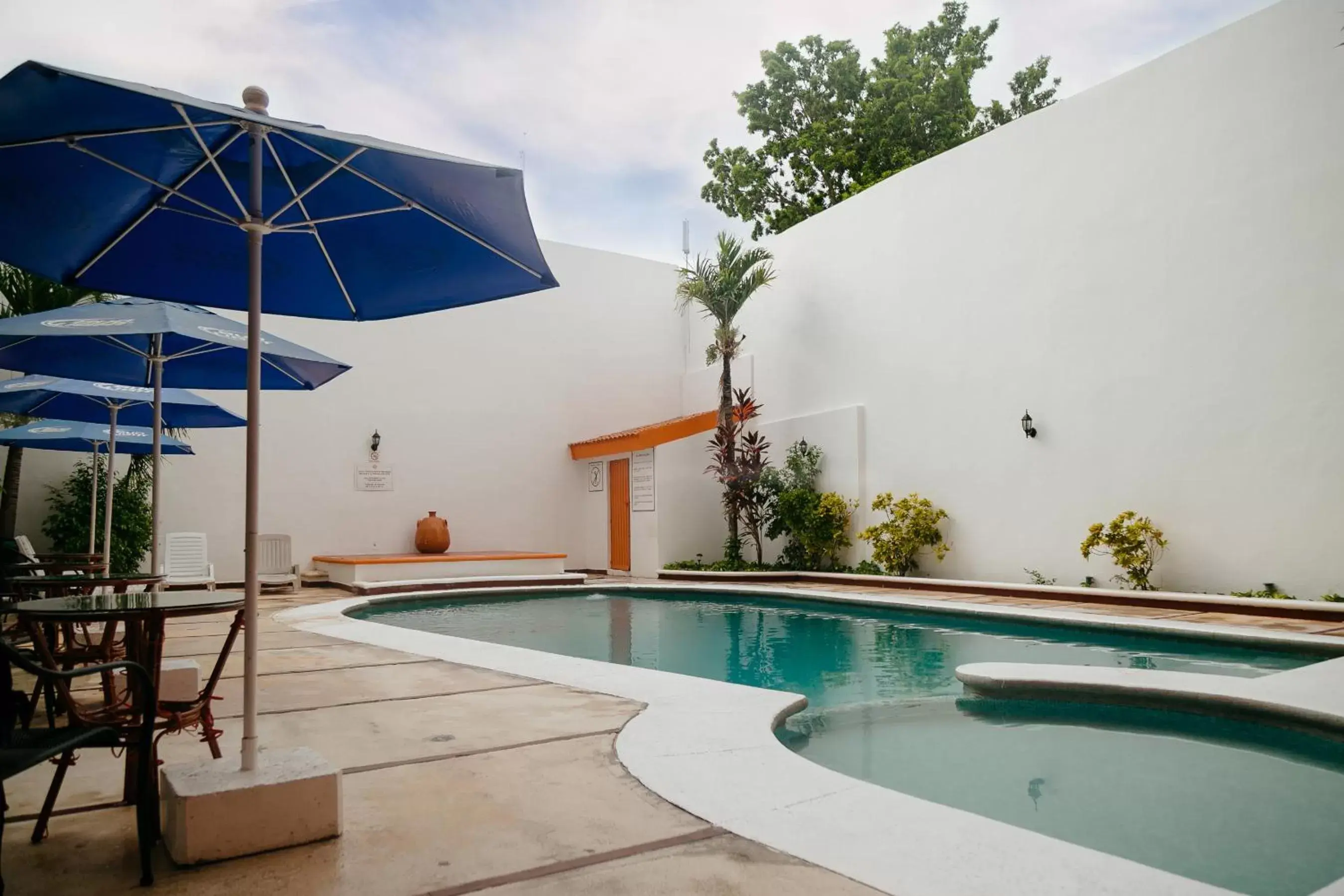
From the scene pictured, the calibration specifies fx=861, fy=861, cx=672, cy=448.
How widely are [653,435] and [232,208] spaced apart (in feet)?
33.5

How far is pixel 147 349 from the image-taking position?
5.39 meters

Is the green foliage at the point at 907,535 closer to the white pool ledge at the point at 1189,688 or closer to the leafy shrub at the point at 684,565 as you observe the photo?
the leafy shrub at the point at 684,565

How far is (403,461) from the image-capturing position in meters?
14.3

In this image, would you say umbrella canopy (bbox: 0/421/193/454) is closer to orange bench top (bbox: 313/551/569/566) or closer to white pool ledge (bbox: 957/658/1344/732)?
orange bench top (bbox: 313/551/569/566)

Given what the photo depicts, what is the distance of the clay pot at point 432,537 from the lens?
13930 mm

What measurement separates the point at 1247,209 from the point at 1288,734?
634 centimetres

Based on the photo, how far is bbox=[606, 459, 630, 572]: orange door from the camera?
1466cm

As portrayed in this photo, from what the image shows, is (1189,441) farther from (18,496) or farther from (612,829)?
(18,496)

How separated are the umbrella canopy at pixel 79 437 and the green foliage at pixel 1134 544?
9335 millimetres

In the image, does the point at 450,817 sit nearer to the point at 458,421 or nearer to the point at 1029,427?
the point at 1029,427

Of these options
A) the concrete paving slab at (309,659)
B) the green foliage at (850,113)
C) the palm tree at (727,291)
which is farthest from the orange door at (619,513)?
the green foliage at (850,113)

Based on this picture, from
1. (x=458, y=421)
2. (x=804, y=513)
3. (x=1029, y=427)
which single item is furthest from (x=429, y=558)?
(x=1029, y=427)

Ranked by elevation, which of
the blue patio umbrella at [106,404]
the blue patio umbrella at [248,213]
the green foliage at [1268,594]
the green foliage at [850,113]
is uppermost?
the green foliage at [850,113]

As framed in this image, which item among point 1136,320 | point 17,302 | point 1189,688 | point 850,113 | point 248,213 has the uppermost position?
point 850,113
